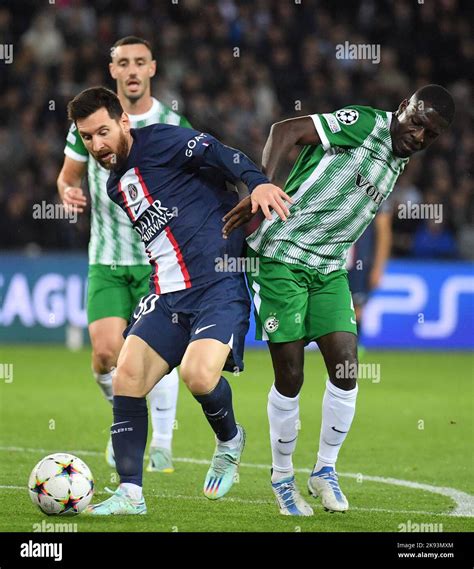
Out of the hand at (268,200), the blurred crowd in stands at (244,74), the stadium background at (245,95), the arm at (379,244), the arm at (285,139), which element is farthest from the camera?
the blurred crowd in stands at (244,74)

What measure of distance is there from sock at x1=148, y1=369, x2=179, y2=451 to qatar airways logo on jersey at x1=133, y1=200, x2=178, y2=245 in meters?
1.72

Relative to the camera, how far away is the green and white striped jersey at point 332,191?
19.8 feet

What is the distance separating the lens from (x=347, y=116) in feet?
19.7

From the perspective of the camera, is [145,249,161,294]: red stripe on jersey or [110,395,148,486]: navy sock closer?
[110,395,148,486]: navy sock

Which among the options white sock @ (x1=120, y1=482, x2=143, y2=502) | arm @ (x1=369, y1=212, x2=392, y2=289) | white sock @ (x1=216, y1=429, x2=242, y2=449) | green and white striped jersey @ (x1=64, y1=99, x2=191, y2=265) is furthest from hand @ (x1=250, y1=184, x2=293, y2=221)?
arm @ (x1=369, y1=212, x2=392, y2=289)

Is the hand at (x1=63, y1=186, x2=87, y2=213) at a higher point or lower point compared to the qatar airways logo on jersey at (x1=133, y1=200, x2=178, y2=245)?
higher

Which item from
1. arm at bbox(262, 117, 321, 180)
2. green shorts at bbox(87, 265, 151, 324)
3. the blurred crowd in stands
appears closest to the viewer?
arm at bbox(262, 117, 321, 180)

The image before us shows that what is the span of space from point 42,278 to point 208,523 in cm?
948

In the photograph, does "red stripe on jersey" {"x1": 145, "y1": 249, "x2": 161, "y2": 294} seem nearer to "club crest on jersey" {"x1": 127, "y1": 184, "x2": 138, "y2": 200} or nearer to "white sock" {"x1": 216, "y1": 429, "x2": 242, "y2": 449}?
"club crest on jersey" {"x1": 127, "y1": 184, "x2": 138, "y2": 200}

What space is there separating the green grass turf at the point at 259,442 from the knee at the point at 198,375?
24.8 inches

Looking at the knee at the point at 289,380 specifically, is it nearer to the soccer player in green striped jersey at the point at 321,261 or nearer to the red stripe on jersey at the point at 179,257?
the soccer player in green striped jersey at the point at 321,261

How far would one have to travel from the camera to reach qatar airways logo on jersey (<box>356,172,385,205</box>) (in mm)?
6082

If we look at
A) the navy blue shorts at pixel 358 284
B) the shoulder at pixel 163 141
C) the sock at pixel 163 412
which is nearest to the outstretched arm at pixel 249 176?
the shoulder at pixel 163 141

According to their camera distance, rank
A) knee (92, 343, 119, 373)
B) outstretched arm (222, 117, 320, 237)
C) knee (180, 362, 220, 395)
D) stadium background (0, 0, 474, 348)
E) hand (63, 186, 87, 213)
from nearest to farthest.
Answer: knee (180, 362, 220, 395), outstretched arm (222, 117, 320, 237), hand (63, 186, 87, 213), knee (92, 343, 119, 373), stadium background (0, 0, 474, 348)
